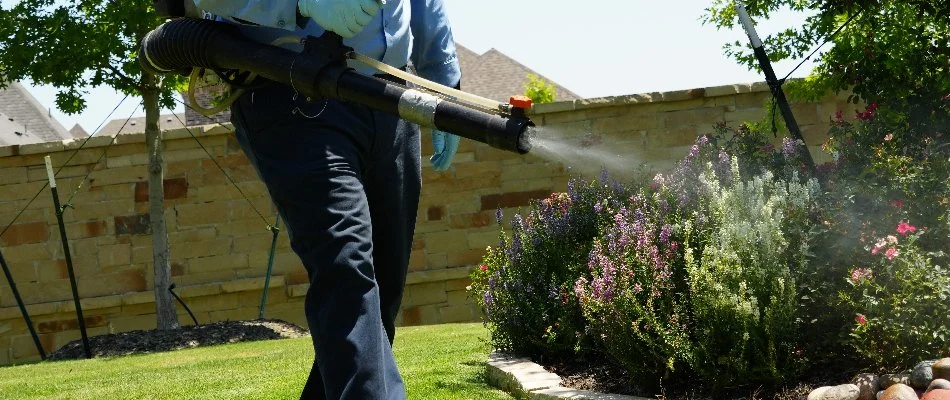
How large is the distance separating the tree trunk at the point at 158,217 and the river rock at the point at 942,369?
9.39 m

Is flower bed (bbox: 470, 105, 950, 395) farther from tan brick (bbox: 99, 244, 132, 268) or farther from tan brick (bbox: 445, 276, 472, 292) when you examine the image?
tan brick (bbox: 99, 244, 132, 268)

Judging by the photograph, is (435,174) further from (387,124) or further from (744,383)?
(387,124)

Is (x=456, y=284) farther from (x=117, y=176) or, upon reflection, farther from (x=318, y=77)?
(x=318, y=77)

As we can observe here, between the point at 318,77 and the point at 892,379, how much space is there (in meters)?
2.37

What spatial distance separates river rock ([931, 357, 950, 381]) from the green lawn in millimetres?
1891

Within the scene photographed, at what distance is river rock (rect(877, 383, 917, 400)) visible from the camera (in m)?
3.97

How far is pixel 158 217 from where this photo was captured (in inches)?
485

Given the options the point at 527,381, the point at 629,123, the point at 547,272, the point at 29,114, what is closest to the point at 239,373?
the point at 547,272

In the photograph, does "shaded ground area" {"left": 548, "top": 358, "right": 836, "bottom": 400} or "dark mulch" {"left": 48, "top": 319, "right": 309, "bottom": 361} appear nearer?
"shaded ground area" {"left": 548, "top": 358, "right": 836, "bottom": 400}

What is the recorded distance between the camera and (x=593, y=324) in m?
4.96

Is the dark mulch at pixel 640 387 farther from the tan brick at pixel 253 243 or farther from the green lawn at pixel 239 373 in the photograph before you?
the tan brick at pixel 253 243

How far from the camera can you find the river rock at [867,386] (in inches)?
165

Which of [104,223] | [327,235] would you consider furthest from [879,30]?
[104,223]

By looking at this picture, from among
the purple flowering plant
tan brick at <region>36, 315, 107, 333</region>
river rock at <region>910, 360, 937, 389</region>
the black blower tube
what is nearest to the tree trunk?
tan brick at <region>36, 315, 107, 333</region>
